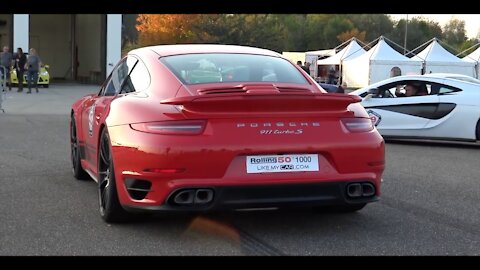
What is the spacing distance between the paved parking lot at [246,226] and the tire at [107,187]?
84 mm

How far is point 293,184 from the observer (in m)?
4.22

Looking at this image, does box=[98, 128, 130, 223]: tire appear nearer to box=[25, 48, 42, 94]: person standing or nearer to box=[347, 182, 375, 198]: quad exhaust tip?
box=[347, 182, 375, 198]: quad exhaust tip

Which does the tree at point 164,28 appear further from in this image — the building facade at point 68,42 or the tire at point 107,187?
the tire at point 107,187

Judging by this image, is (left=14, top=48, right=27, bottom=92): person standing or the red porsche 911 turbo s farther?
(left=14, top=48, right=27, bottom=92): person standing

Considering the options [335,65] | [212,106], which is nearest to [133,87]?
[212,106]

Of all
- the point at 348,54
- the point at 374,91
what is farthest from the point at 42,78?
the point at 374,91

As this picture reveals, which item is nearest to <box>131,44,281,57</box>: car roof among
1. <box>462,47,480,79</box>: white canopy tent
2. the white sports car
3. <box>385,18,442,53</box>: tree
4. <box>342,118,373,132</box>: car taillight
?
<box>342,118,373,132</box>: car taillight

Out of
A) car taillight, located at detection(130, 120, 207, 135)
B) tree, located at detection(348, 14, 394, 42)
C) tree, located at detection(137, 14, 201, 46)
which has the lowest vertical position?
car taillight, located at detection(130, 120, 207, 135)

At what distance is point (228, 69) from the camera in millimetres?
4980

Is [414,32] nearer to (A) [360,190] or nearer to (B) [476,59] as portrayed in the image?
(B) [476,59]

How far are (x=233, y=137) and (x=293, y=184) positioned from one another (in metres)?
0.52

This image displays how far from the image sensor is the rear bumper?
13.6 feet
